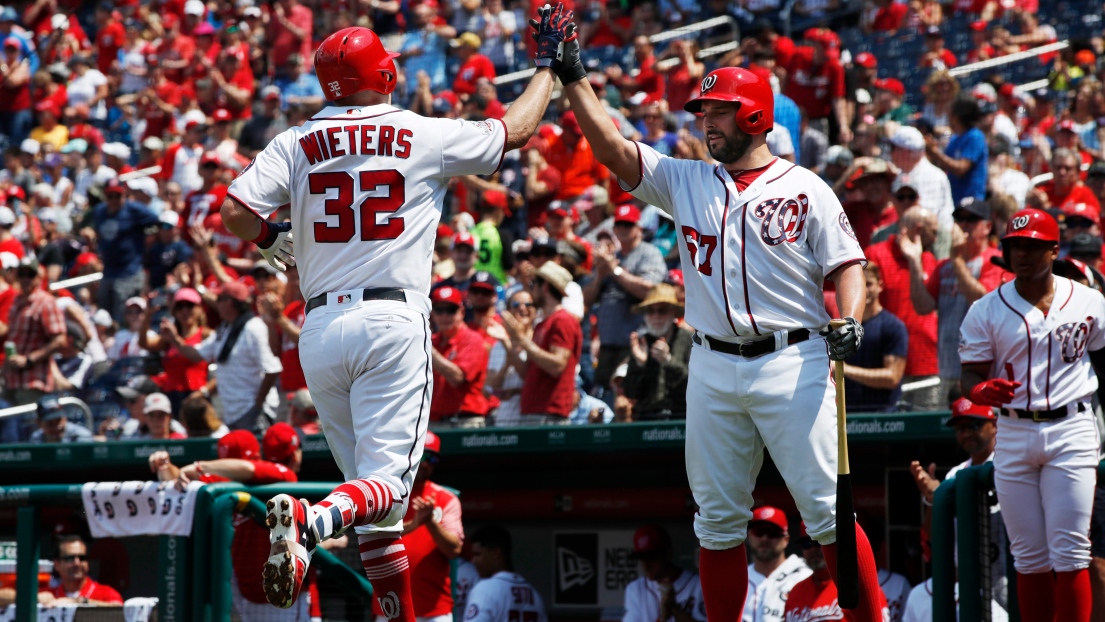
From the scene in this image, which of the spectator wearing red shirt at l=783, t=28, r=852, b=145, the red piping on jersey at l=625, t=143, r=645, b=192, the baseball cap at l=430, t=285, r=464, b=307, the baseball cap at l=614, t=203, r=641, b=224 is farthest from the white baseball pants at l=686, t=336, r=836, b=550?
the spectator wearing red shirt at l=783, t=28, r=852, b=145

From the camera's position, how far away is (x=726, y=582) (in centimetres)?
438

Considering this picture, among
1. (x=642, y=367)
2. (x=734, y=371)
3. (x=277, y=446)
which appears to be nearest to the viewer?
(x=734, y=371)

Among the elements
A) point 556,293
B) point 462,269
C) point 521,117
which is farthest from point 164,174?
point 521,117

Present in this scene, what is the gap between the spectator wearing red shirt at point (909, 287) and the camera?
24.1 feet

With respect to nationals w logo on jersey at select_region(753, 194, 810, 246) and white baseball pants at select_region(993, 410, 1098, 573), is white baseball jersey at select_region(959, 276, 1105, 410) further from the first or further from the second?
nationals w logo on jersey at select_region(753, 194, 810, 246)

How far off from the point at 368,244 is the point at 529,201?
6.67m

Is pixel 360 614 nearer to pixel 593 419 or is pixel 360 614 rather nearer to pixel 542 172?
pixel 593 419

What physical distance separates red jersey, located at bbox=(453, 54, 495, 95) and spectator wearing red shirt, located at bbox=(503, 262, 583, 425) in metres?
5.55

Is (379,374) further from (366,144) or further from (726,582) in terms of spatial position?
(726,582)

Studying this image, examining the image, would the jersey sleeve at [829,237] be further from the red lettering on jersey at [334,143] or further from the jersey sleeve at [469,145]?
the red lettering on jersey at [334,143]

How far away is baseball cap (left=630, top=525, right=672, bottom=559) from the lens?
7.28m

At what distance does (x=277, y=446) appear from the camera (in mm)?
6531

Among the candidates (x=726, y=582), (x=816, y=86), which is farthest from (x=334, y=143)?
(x=816, y=86)

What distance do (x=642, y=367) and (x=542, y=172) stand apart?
3.63 meters
